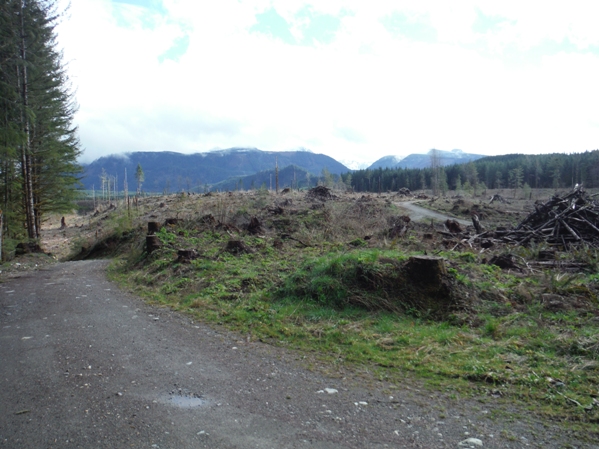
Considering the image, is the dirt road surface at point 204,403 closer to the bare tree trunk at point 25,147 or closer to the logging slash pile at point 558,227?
the logging slash pile at point 558,227

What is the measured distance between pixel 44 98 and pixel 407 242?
60.0 ft

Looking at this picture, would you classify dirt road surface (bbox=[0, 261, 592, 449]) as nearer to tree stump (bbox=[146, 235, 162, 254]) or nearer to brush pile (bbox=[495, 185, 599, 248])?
tree stump (bbox=[146, 235, 162, 254])

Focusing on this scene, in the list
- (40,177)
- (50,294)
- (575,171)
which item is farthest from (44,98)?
(575,171)

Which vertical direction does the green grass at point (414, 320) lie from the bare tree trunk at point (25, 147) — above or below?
below

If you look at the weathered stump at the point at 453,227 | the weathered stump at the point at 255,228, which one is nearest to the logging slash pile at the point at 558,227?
the weathered stump at the point at 453,227

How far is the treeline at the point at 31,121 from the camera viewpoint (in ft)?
42.5

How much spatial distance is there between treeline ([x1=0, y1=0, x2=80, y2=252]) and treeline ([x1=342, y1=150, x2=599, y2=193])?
68.7m

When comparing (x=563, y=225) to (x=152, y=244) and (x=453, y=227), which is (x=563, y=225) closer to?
(x=453, y=227)

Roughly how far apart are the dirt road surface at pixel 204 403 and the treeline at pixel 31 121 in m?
8.94

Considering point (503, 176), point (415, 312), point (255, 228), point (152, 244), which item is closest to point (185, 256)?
point (152, 244)

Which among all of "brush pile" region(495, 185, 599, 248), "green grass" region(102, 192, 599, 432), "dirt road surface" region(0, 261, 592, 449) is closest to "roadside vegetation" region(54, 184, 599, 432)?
"green grass" region(102, 192, 599, 432)

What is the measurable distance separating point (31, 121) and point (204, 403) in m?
14.2

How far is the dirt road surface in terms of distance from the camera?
10.2ft

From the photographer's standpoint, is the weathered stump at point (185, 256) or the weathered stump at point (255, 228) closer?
the weathered stump at point (185, 256)
